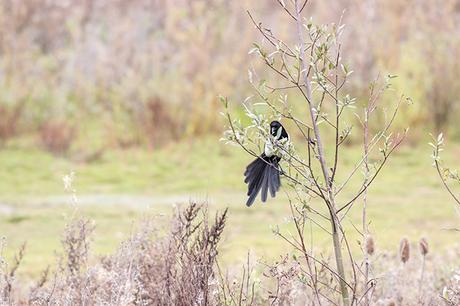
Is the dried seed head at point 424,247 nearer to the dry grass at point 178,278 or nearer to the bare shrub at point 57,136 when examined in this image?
the dry grass at point 178,278

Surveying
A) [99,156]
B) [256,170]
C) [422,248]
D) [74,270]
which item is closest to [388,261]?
[422,248]

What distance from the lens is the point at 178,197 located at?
11.9 m

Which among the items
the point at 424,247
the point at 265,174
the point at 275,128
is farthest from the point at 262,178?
the point at 424,247

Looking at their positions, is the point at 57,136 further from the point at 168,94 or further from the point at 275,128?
the point at 275,128

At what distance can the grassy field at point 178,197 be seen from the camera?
9.70m

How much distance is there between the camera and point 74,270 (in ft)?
19.9

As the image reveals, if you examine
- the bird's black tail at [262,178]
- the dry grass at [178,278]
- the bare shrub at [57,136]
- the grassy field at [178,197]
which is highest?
the bare shrub at [57,136]

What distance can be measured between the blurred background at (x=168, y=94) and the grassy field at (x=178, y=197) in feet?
0.11

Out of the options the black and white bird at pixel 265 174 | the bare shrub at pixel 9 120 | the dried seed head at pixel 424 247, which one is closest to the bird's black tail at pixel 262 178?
the black and white bird at pixel 265 174

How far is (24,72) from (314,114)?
11.8m

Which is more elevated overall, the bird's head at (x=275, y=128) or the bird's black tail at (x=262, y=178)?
the bird's head at (x=275, y=128)

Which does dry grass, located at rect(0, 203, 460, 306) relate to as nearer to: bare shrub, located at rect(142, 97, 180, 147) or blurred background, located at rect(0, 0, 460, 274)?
blurred background, located at rect(0, 0, 460, 274)

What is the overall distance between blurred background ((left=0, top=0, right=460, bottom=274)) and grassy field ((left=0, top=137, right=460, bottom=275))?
0.11ft

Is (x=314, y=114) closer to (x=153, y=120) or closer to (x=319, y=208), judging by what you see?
(x=319, y=208)
